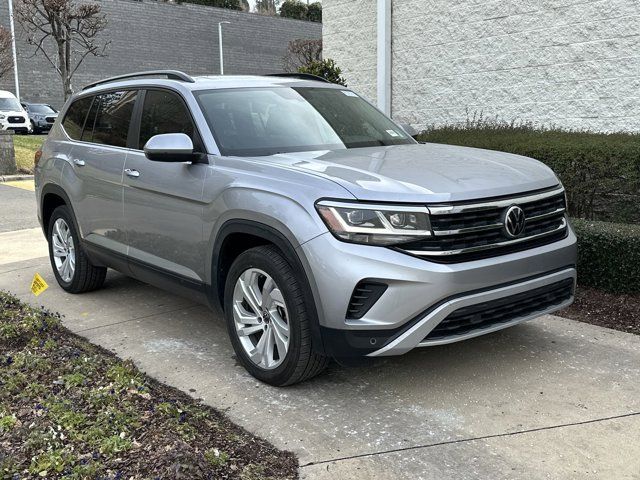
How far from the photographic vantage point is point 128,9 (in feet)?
132

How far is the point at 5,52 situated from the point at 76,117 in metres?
32.0

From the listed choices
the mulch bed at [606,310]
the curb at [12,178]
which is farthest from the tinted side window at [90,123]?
the curb at [12,178]

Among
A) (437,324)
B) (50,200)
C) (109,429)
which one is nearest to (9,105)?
(50,200)

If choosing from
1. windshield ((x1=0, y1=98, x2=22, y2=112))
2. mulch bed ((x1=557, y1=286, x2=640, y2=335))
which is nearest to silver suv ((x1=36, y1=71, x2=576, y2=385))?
mulch bed ((x1=557, y1=286, x2=640, y2=335))

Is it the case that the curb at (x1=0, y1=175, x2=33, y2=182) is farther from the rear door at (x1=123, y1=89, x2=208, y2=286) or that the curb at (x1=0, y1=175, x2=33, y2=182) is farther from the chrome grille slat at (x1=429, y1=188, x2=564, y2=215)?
the chrome grille slat at (x1=429, y1=188, x2=564, y2=215)

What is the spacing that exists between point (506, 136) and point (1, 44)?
104ft

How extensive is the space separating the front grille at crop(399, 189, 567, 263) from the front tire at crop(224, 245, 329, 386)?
666 millimetres

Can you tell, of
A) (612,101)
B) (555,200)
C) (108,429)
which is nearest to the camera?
(108,429)

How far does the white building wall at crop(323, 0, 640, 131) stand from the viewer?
8336 millimetres

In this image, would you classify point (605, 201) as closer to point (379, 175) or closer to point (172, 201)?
point (379, 175)

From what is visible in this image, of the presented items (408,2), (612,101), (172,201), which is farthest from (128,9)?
(172,201)

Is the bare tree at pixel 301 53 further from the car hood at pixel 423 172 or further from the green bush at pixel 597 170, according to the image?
the car hood at pixel 423 172

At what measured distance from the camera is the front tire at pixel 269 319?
3.47 metres

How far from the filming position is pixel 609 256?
5.11m
